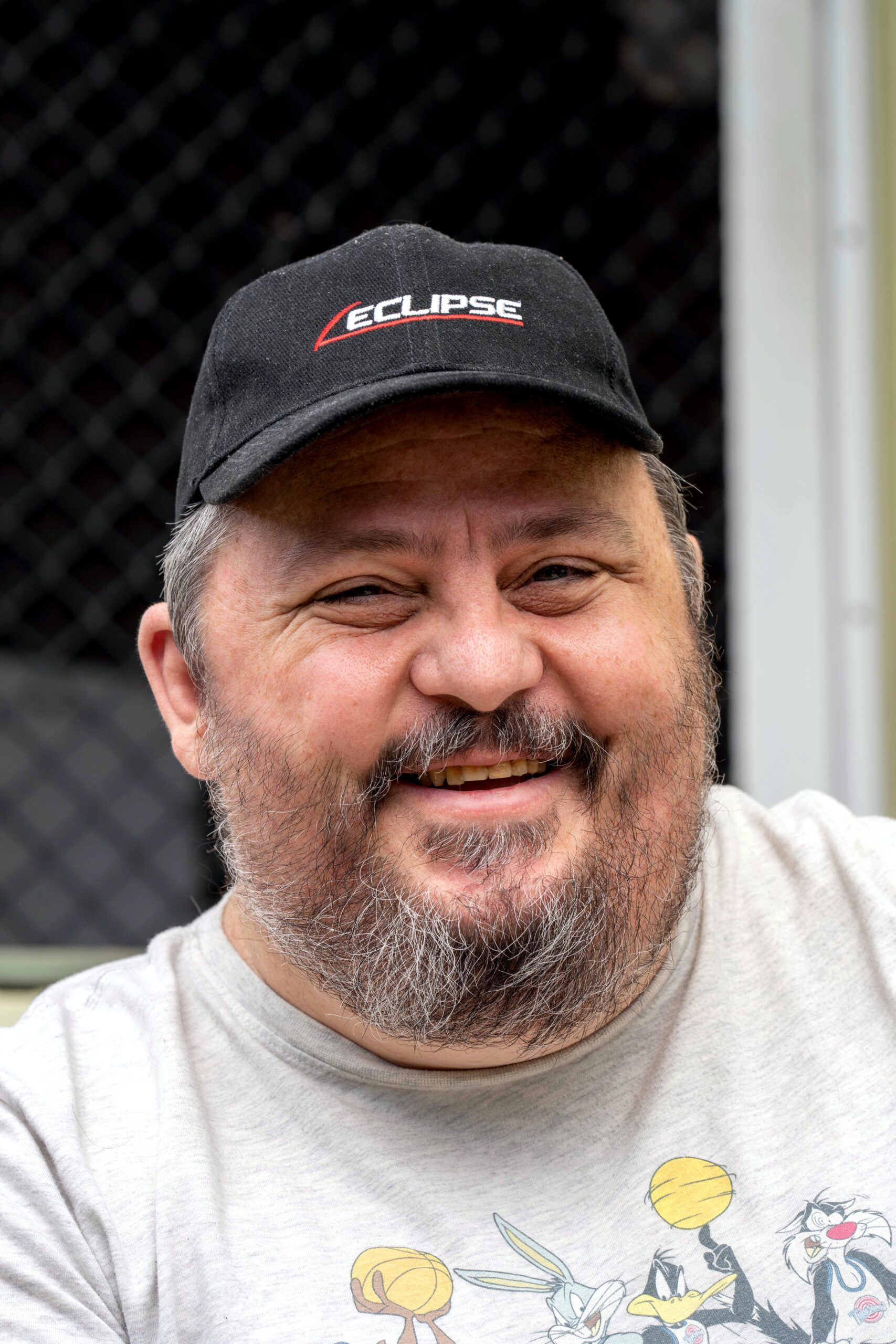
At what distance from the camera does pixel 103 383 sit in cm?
303

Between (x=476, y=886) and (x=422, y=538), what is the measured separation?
32cm

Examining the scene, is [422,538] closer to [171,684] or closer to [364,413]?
[364,413]

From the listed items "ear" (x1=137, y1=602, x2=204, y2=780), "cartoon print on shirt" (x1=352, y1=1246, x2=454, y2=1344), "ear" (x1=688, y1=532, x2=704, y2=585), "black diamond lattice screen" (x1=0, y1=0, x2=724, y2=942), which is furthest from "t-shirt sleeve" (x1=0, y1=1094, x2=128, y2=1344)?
"black diamond lattice screen" (x1=0, y1=0, x2=724, y2=942)

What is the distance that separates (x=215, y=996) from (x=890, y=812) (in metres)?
1.99

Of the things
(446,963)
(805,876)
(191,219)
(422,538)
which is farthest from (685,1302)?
(191,219)

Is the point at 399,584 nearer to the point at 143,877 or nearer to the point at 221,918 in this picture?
the point at 221,918

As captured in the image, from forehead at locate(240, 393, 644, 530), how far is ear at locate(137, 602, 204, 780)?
0.26 meters

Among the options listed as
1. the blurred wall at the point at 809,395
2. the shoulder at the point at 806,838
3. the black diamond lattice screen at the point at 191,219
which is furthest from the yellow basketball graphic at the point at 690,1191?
the black diamond lattice screen at the point at 191,219

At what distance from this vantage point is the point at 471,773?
112cm

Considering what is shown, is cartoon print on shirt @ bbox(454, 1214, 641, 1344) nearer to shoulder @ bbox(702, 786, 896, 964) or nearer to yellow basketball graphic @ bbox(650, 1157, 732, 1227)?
yellow basketball graphic @ bbox(650, 1157, 732, 1227)

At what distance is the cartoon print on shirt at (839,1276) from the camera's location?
1015 mm

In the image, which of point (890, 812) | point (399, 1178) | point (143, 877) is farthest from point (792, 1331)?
point (143, 877)

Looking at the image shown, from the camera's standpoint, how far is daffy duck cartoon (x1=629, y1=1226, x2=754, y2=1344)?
3.32 feet

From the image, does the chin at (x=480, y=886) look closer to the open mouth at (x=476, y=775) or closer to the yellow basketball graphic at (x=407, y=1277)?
the open mouth at (x=476, y=775)
